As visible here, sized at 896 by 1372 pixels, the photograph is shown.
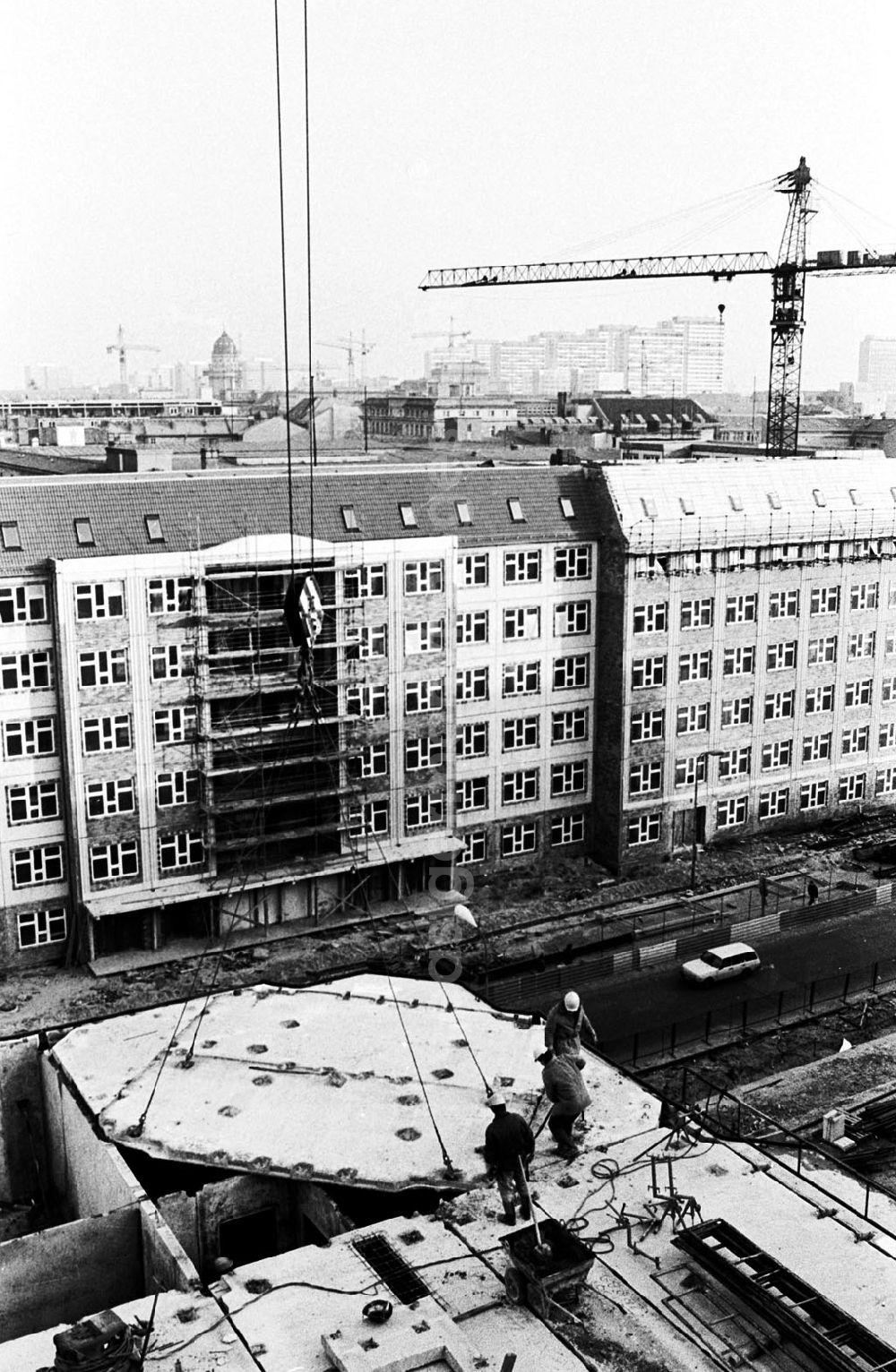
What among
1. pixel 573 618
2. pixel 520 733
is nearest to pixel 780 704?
pixel 573 618

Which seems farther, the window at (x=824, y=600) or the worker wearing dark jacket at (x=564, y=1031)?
the window at (x=824, y=600)

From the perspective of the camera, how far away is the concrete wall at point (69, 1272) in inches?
729

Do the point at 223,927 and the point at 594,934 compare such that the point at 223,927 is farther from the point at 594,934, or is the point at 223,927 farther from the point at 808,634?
the point at 808,634

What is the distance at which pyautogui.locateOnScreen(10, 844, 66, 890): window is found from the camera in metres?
43.3

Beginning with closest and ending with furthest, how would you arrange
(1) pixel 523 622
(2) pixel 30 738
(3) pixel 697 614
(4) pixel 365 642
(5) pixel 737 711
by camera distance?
(2) pixel 30 738
(4) pixel 365 642
(1) pixel 523 622
(3) pixel 697 614
(5) pixel 737 711

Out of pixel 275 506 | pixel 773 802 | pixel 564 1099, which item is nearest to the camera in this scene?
pixel 564 1099

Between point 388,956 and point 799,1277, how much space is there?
29.6 meters

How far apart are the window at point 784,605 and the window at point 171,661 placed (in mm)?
23750

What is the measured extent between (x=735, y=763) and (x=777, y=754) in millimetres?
2281

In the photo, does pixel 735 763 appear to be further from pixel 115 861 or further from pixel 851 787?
pixel 115 861

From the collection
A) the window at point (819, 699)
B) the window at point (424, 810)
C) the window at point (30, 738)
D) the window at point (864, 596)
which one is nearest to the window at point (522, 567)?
the window at point (424, 810)

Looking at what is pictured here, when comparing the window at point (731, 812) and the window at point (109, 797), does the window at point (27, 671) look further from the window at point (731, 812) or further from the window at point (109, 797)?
the window at point (731, 812)

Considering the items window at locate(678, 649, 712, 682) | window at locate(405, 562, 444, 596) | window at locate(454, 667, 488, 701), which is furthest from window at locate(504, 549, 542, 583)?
window at locate(678, 649, 712, 682)

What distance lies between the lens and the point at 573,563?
5262cm
